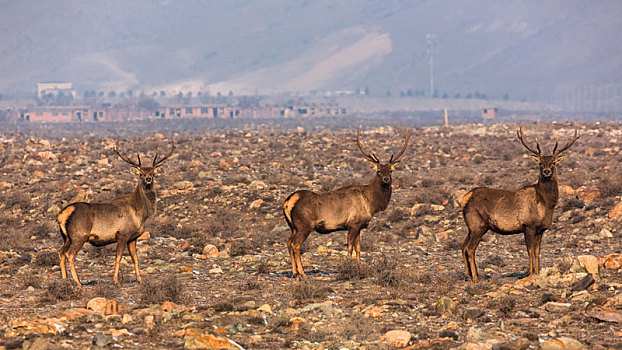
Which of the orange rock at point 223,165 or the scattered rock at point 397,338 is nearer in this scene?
the scattered rock at point 397,338

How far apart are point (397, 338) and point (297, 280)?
397cm

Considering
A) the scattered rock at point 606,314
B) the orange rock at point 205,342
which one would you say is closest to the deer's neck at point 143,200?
the orange rock at point 205,342

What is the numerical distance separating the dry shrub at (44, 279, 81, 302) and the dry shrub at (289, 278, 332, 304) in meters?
3.80

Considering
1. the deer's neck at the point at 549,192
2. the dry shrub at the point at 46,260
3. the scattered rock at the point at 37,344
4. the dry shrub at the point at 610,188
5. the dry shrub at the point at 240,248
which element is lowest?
the dry shrub at the point at 240,248

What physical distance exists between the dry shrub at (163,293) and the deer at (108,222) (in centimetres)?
162

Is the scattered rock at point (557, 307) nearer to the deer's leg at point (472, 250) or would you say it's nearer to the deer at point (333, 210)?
the deer's leg at point (472, 250)

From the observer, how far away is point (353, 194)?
53.0ft

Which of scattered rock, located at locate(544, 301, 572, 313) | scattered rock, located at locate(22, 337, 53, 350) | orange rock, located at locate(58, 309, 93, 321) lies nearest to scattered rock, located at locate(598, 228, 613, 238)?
scattered rock, located at locate(544, 301, 572, 313)

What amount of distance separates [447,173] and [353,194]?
69.0 ft

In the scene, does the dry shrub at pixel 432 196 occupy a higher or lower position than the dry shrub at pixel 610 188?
lower

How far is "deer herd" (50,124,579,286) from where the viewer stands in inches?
573

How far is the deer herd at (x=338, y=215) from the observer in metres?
14.5

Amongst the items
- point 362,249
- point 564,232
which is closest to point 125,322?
point 362,249

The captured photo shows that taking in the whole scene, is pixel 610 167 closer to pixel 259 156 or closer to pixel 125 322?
pixel 259 156
